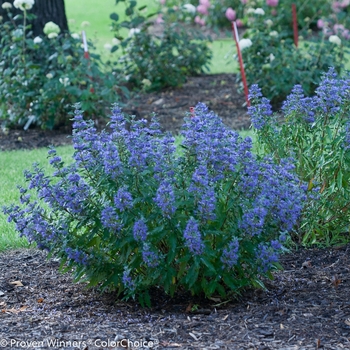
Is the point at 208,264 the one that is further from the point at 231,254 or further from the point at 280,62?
the point at 280,62

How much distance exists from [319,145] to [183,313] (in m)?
1.65

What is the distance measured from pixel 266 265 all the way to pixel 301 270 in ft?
2.44

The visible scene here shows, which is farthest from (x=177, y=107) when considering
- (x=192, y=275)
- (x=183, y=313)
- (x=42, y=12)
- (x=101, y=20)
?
(x=101, y=20)

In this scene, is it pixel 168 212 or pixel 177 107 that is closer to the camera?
pixel 168 212

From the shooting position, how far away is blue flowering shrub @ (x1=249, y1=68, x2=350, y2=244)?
174 inches

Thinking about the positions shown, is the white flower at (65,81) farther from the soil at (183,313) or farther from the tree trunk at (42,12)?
the soil at (183,313)

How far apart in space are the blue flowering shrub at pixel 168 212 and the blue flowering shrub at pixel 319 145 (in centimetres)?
75

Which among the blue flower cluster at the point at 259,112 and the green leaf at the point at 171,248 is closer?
the green leaf at the point at 171,248

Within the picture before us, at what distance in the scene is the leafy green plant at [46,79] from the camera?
848 cm

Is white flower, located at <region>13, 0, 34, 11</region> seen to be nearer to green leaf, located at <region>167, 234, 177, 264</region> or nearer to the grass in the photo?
the grass

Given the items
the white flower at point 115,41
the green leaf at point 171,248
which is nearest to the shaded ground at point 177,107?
the white flower at point 115,41

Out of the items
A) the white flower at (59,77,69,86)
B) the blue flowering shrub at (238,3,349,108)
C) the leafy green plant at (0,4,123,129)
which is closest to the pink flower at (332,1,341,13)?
the blue flowering shrub at (238,3,349,108)

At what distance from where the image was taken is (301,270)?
4.27 metres

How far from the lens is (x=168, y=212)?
11.1ft
